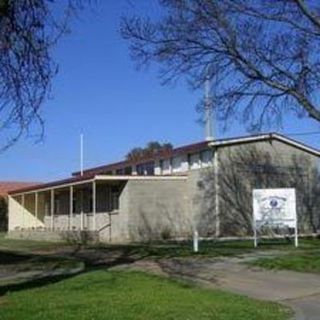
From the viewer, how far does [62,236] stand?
146 feet

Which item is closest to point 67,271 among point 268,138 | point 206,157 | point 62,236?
point 206,157

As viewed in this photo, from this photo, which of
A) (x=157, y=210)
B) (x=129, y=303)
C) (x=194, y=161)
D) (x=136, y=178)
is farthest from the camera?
(x=194, y=161)

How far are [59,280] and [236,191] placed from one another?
24.3 metres

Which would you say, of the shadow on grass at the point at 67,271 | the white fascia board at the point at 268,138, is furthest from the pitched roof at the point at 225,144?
the shadow on grass at the point at 67,271

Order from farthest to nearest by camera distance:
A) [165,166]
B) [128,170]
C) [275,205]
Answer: [128,170] → [165,166] → [275,205]

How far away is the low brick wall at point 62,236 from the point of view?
42.5m

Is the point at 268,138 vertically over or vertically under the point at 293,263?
over

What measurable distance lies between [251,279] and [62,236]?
25.3 metres

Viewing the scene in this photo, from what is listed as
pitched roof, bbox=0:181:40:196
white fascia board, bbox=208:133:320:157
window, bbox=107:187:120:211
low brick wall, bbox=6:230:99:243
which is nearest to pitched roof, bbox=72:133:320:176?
white fascia board, bbox=208:133:320:157

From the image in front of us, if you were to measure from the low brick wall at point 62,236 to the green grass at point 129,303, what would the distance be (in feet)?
77.2

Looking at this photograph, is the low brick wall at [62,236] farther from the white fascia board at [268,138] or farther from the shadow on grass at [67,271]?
the shadow on grass at [67,271]

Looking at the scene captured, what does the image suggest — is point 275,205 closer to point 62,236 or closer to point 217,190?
point 217,190

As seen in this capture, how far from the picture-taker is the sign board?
114 ft

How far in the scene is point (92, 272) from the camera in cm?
2152
